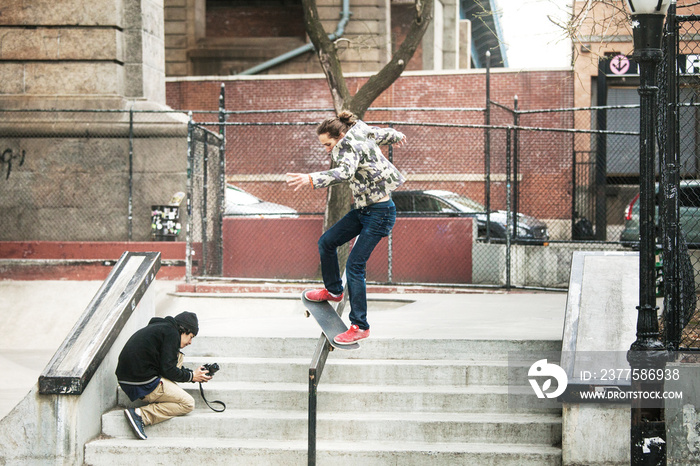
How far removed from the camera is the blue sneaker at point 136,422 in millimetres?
6188

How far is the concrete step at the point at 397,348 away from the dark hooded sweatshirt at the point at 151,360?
93 centimetres

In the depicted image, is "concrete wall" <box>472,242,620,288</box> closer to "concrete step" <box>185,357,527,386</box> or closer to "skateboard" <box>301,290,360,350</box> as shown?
"concrete step" <box>185,357,527,386</box>

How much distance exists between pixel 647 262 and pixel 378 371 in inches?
97.6

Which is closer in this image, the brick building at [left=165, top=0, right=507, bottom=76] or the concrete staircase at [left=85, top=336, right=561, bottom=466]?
the concrete staircase at [left=85, top=336, right=561, bottom=466]

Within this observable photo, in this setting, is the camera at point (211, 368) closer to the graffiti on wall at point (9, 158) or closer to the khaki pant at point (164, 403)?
the khaki pant at point (164, 403)

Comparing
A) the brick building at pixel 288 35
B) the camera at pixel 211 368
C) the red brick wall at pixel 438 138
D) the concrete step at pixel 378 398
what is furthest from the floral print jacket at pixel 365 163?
the brick building at pixel 288 35

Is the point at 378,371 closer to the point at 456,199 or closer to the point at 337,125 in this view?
the point at 337,125

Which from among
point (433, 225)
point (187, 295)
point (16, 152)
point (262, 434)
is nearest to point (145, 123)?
point (16, 152)

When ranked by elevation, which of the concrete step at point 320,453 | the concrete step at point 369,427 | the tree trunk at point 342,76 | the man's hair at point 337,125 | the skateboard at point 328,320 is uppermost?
the tree trunk at point 342,76

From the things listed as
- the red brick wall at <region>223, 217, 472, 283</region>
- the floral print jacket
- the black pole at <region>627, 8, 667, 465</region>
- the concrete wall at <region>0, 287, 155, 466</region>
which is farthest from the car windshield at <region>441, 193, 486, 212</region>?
the concrete wall at <region>0, 287, 155, 466</region>

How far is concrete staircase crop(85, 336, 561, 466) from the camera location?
6062mm

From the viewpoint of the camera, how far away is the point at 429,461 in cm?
596

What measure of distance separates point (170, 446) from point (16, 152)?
28.3 ft

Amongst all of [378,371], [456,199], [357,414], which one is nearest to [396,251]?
[456,199]
